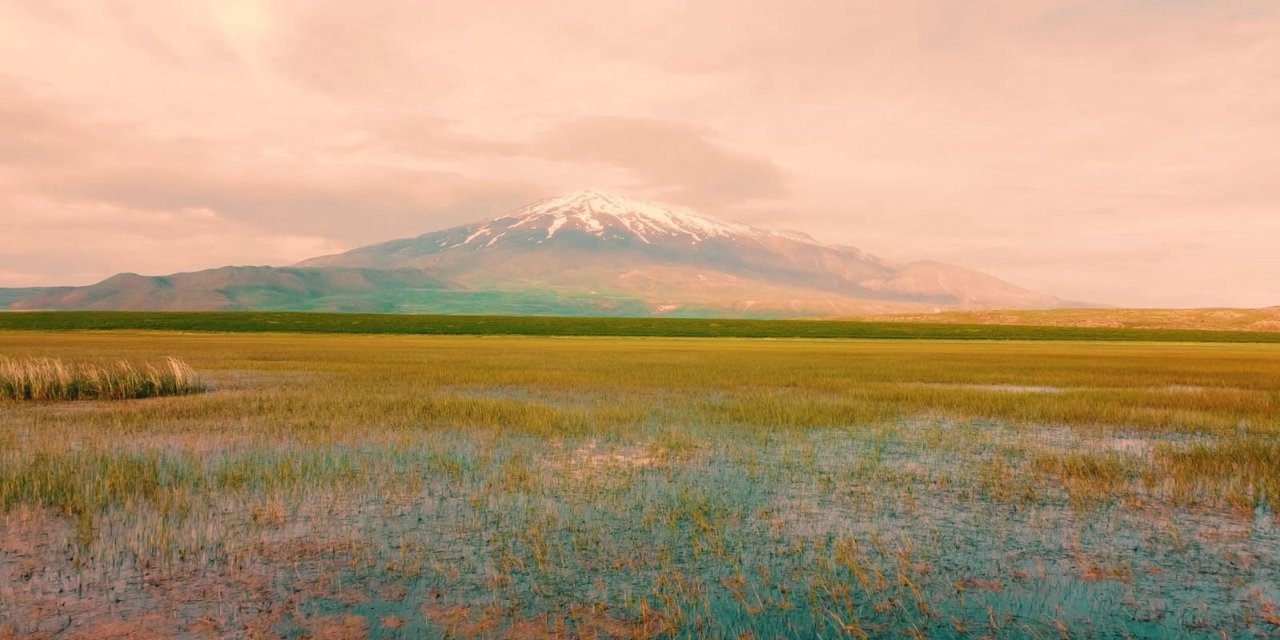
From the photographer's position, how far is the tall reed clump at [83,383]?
26.4 m

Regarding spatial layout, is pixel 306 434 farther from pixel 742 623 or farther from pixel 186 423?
pixel 742 623

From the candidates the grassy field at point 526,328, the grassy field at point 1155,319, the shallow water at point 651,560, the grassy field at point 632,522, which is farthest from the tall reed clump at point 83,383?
the grassy field at point 1155,319

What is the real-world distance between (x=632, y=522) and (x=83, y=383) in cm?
2496

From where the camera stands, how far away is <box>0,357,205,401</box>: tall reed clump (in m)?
26.4

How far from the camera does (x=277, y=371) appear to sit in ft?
125

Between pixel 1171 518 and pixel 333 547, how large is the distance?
11.7 metres

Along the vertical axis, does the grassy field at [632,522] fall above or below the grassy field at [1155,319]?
below

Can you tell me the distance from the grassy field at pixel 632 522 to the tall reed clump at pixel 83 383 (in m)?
3.66

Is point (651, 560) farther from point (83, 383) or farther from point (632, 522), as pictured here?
point (83, 383)

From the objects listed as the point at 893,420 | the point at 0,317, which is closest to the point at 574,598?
the point at 893,420

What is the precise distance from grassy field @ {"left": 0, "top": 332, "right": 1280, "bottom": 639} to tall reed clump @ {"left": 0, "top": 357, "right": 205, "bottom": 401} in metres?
3.66

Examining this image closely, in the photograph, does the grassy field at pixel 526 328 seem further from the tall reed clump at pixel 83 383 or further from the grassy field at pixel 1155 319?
the tall reed clump at pixel 83 383

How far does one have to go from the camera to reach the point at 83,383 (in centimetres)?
2712

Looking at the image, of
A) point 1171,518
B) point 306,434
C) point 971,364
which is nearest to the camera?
point 1171,518
